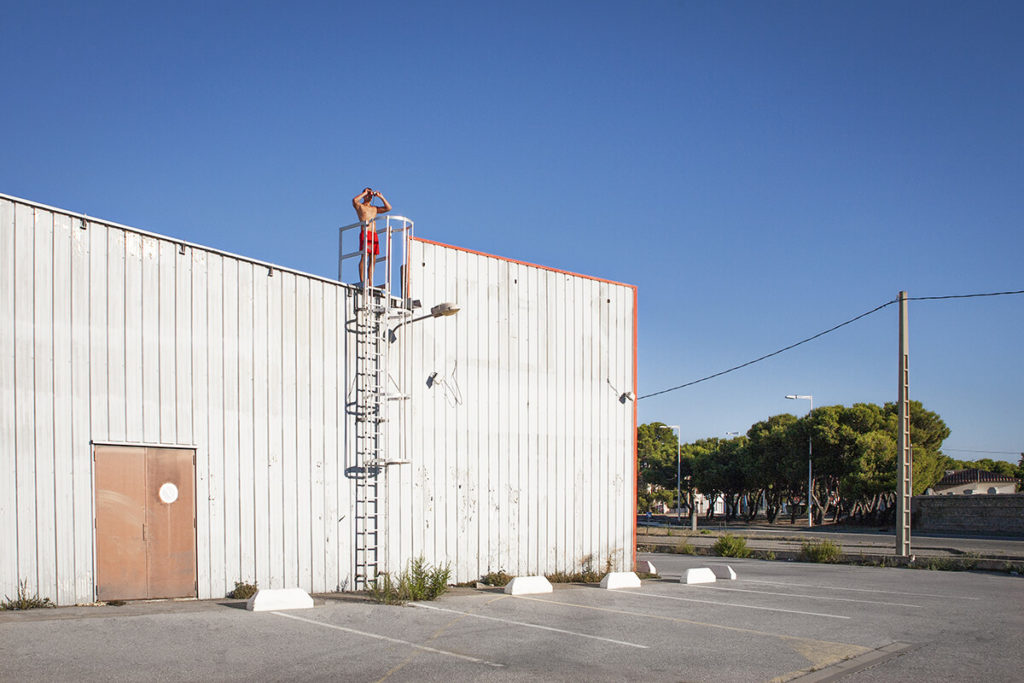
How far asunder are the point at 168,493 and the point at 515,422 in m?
6.98

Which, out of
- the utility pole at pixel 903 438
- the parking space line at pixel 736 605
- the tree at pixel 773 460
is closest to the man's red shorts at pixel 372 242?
the parking space line at pixel 736 605

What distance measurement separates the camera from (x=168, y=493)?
11898mm

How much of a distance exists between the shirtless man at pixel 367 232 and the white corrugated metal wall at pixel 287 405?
1.84 feet

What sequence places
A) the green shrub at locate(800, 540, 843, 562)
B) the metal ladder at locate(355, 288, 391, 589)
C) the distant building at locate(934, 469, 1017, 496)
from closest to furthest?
1. the metal ladder at locate(355, 288, 391, 589)
2. the green shrub at locate(800, 540, 843, 562)
3. the distant building at locate(934, 469, 1017, 496)

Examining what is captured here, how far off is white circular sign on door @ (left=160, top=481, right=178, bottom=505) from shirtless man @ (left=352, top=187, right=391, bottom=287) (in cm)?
464

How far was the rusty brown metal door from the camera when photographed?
36.7 ft

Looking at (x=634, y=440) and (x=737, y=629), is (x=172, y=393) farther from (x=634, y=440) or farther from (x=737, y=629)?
(x=634, y=440)

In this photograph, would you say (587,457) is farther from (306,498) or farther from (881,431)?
(881,431)

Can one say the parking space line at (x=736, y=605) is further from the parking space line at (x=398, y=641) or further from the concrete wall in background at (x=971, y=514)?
the concrete wall in background at (x=971, y=514)

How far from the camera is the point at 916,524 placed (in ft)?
152

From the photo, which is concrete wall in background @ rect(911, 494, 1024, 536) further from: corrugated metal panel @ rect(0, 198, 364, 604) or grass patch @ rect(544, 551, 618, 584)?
corrugated metal panel @ rect(0, 198, 364, 604)

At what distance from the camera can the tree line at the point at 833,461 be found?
52469 mm

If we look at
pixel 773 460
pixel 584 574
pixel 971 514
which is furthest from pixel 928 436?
pixel 584 574

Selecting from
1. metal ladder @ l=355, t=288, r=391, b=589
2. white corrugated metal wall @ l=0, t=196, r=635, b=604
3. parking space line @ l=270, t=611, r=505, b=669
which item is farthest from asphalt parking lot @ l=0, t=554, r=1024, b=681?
metal ladder @ l=355, t=288, r=391, b=589
